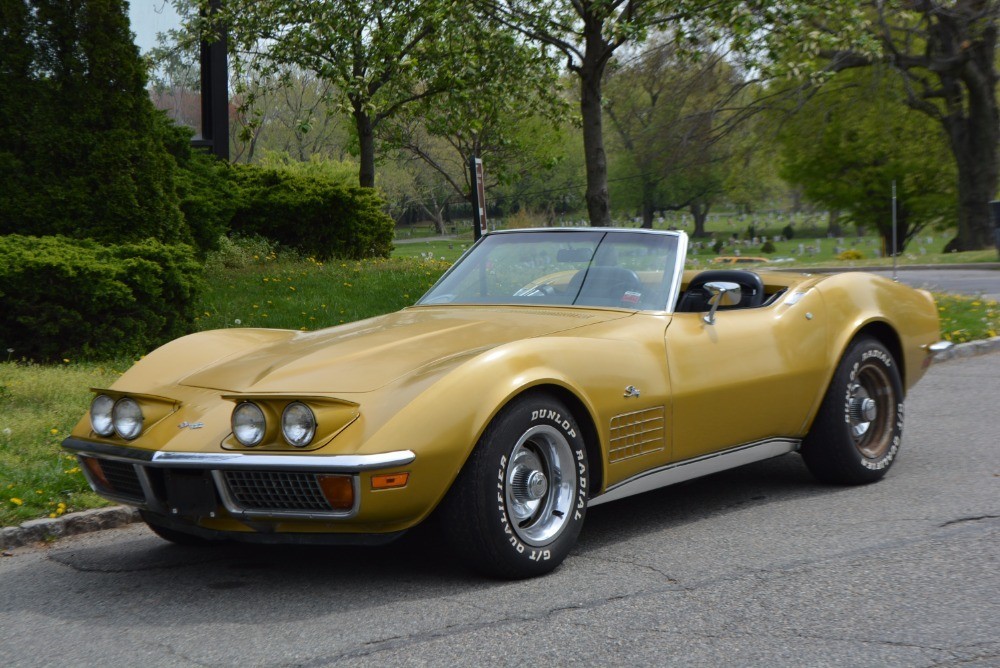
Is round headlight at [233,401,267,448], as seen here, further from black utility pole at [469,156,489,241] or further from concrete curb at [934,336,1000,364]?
concrete curb at [934,336,1000,364]

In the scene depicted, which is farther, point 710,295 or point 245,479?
point 710,295

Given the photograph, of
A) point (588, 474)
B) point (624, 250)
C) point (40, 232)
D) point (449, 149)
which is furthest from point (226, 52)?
point (449, 149)

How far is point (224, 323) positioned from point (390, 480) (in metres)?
8.24

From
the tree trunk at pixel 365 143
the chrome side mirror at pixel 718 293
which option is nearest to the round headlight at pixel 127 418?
the chrome side mirror at pixel 718 293

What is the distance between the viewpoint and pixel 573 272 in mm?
5734

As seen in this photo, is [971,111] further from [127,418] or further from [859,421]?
[127,418]

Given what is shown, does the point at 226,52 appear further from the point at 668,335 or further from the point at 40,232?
the point at 668,335

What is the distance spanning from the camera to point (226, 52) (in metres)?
17.5

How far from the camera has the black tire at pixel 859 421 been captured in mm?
5914

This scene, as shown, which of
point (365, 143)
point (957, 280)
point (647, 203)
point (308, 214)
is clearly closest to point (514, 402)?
point (308, 214)

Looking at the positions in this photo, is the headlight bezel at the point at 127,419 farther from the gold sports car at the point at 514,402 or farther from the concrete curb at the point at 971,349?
the concrete curb at the point at 971,349

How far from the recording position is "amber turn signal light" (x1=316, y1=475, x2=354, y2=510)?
4.05 m

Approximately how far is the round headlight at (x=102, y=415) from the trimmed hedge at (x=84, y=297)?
4.89m

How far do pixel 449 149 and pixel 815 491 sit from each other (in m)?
61.9
